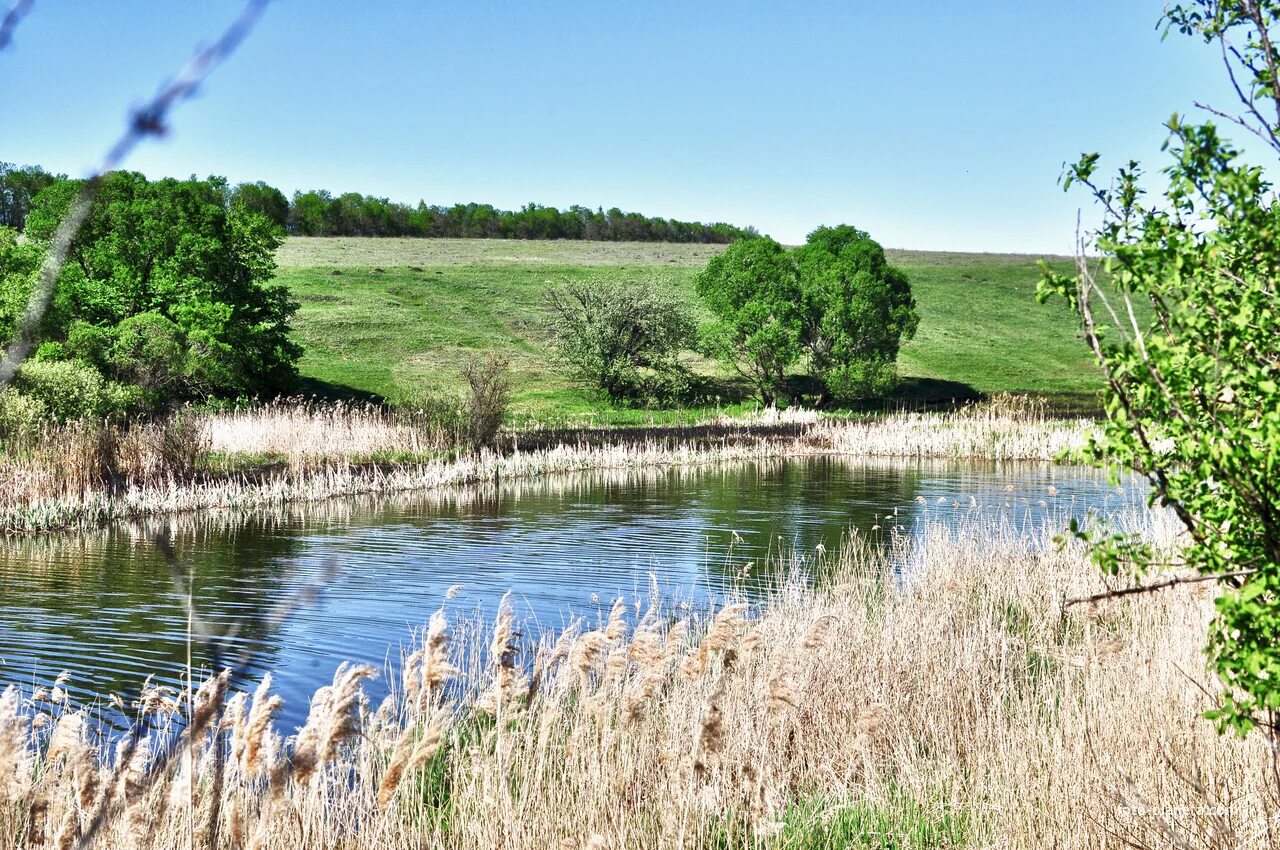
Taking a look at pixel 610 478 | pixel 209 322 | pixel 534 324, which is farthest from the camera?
pixel 534 324

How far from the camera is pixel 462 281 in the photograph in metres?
91.9

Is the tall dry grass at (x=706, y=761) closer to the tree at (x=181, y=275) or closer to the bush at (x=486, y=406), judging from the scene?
the bush at (x=486, y=406)

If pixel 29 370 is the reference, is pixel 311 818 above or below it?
below

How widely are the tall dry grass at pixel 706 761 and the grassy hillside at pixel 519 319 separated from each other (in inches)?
1700

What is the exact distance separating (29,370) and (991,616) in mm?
22238

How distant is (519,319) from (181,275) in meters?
38.4

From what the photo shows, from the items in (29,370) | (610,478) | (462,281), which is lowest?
(610,478)

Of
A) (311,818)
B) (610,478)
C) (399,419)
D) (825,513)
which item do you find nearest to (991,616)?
(311,818)

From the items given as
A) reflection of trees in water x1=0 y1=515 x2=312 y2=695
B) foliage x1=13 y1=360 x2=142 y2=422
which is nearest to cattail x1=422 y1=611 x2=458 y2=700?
reflection of trees in water x1=0 y1=515 x2=312 y2=695

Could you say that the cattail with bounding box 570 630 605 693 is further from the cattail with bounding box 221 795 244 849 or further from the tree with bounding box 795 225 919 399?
the tree with bounding box 795 225 919 399

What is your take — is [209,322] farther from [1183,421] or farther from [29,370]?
[1183,421]

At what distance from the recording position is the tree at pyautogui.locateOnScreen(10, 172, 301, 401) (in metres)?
39.8

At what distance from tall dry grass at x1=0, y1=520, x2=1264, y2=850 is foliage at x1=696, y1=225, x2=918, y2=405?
54.7 m

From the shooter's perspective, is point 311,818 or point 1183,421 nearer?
point 1183,421
